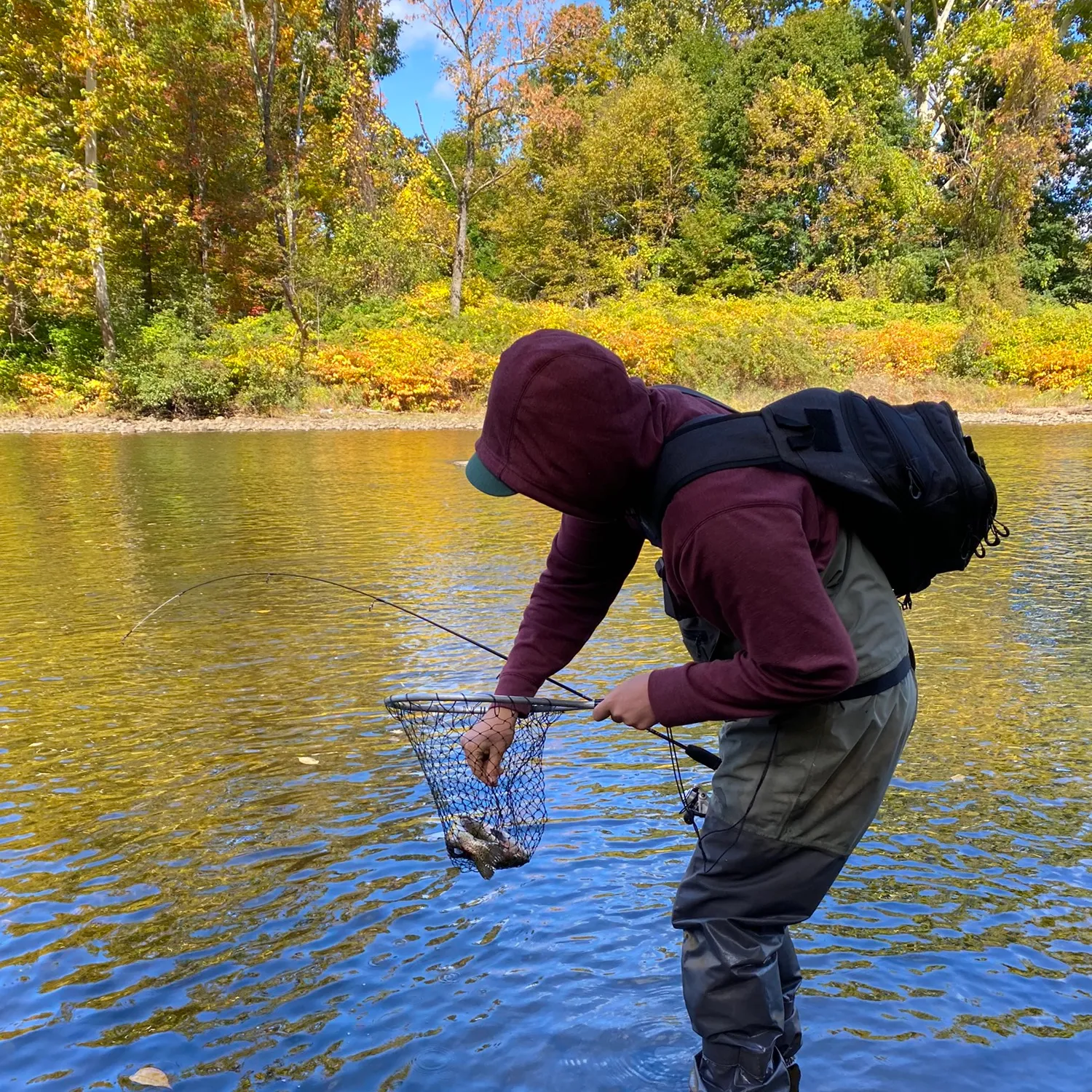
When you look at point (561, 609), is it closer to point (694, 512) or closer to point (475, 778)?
point (475, 778)

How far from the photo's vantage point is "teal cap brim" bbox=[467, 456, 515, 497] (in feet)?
6.96

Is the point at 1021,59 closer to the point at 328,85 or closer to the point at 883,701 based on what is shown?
the point at 328,85

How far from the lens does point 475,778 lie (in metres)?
2.86

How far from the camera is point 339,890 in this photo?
3713mm

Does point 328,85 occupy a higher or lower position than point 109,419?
higher

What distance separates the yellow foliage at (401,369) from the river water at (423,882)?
73.6 ft

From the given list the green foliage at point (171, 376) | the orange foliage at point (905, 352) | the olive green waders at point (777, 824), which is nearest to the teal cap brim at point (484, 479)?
the olive green waders at point (777, 824)

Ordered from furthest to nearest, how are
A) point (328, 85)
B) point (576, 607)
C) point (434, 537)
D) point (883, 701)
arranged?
point (328, 85) → point (434, 537) → point (576, 607) → point (883, 701)

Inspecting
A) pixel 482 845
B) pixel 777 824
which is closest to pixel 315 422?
pixel 482 845

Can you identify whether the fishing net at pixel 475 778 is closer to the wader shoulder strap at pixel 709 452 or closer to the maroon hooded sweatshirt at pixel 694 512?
the maroon hooded sweatshirt at pixel 694 512

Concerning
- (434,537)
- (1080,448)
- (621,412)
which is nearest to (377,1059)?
(621,412)

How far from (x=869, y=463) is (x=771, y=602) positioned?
0.39m

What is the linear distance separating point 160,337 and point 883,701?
29.9 meters

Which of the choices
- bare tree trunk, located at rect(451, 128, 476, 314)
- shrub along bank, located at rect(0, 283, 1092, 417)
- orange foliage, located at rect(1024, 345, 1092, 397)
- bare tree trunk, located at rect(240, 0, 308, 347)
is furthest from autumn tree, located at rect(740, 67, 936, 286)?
bare tree trunk, located at rect(240, 0, 308, 347)
